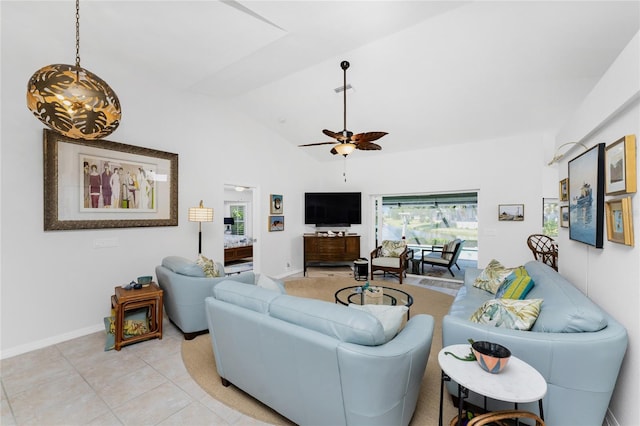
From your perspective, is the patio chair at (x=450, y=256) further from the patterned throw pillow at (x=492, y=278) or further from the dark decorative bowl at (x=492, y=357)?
the dark decorative bowl at (x=492, y=357)

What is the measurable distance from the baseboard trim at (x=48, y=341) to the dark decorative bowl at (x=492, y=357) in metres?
3.98

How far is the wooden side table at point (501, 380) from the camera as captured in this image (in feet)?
3.89

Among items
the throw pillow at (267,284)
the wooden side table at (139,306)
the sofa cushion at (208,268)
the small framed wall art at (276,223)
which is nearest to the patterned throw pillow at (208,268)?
the sofa cushion at (208,268)

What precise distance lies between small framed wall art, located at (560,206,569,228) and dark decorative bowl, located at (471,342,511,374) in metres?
2.05

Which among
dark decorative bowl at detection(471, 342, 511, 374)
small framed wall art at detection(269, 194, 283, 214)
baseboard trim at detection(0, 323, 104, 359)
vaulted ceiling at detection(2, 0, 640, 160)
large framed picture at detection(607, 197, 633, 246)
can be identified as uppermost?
vaulted ceiling at detection(2, 0, 640, 160)

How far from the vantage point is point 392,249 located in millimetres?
5859

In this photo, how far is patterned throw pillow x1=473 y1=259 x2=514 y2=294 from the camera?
3.13 meters

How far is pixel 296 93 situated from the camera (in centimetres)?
451

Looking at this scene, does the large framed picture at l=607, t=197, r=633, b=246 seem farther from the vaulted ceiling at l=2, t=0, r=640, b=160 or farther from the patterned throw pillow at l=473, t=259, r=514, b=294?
the vaulted ceiling at l=2, t=0, r=640, b=160

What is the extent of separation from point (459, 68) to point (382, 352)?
3.73m

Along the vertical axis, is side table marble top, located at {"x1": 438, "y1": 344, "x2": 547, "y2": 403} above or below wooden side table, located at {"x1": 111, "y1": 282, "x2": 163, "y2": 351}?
above

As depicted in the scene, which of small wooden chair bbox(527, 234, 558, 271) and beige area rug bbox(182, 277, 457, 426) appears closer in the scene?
beige area rug bbox(182, 277, 457, 426)

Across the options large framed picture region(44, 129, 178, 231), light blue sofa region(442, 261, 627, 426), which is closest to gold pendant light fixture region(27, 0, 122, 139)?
large framed picture region(44, 129, 178, 231)

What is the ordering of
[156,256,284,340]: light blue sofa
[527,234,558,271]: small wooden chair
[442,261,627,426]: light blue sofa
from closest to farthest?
[442,261,627,426]: light blue sofa < [156,256,284,340]: light blue sofa < [527,234,558,271]: small wooden chair
